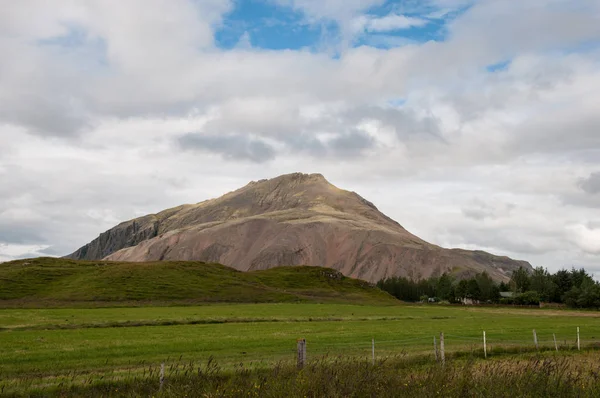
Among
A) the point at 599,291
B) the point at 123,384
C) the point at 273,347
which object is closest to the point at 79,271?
the point at 273,347

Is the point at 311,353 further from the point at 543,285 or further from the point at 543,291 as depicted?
the point at 543,285

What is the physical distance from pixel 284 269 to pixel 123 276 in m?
72.8

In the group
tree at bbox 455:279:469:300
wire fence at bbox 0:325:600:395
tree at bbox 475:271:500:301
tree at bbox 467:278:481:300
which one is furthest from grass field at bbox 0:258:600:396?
tree at bbox 475:271:500:301

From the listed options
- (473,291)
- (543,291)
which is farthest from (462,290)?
(543,291)

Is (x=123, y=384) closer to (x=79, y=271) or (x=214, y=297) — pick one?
(x=214, y=297)

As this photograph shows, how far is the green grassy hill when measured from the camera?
11169cm

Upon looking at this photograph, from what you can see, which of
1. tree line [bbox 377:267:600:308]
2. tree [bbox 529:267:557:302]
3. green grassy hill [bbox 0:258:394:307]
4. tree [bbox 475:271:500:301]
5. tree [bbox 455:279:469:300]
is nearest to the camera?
green grassy hill [bbox 0:258:394:307]

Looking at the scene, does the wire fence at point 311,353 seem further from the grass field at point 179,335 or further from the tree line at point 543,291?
the tree line at point 543,291

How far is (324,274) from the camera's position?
18600cm

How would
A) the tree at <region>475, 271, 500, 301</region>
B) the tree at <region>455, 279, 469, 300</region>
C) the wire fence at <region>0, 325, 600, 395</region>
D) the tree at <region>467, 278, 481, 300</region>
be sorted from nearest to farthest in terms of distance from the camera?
the wire fence at <region>0, 325, 600, 395</region> → the tree at <region>475, 271, 500, 301</region> → the tree at <region>467, 278, 481, 300</region> → the tree at <region>455, 279, 469, 300</region>

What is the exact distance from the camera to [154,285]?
130125mm

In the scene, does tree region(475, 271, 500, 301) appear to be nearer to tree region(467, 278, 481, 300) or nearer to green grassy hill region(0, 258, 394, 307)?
tree region(467, 278, 481, 300)

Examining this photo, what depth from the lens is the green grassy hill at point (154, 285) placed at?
112m

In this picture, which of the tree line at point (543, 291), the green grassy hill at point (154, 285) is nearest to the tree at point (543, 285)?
the tree line at point (543, 291)
